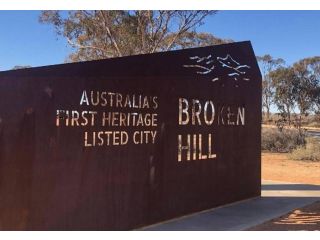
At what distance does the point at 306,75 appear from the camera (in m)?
52.5

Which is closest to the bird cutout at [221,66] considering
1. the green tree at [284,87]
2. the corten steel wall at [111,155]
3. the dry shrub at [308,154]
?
the corten steel wall at [111,155]

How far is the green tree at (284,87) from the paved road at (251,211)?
39.0m

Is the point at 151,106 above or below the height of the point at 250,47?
below

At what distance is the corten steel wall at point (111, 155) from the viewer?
20.8 ft

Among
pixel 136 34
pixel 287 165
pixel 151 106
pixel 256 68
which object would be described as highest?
pixel 136 34

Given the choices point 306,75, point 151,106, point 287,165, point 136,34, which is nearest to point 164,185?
point 151,106

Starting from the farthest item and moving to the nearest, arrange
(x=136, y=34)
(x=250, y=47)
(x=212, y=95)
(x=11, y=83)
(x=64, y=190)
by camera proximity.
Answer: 1. (x=136, y=34)
2. (x=250, y=47)
3. (x=212, y=95)
4. (x=64, y=190)
5. (x=11, y=83)

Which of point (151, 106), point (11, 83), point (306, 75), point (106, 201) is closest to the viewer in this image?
point (11, 83)

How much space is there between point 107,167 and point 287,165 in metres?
15.0

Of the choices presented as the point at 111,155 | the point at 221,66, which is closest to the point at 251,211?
the point at 221,66

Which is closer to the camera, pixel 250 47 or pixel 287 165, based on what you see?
pixel 250 47

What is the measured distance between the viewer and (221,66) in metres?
10.6

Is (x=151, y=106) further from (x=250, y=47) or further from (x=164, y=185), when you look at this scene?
(x=250, y=47)

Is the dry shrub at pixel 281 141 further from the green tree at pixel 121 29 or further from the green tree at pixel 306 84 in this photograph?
the green tree at pixel 306 84
